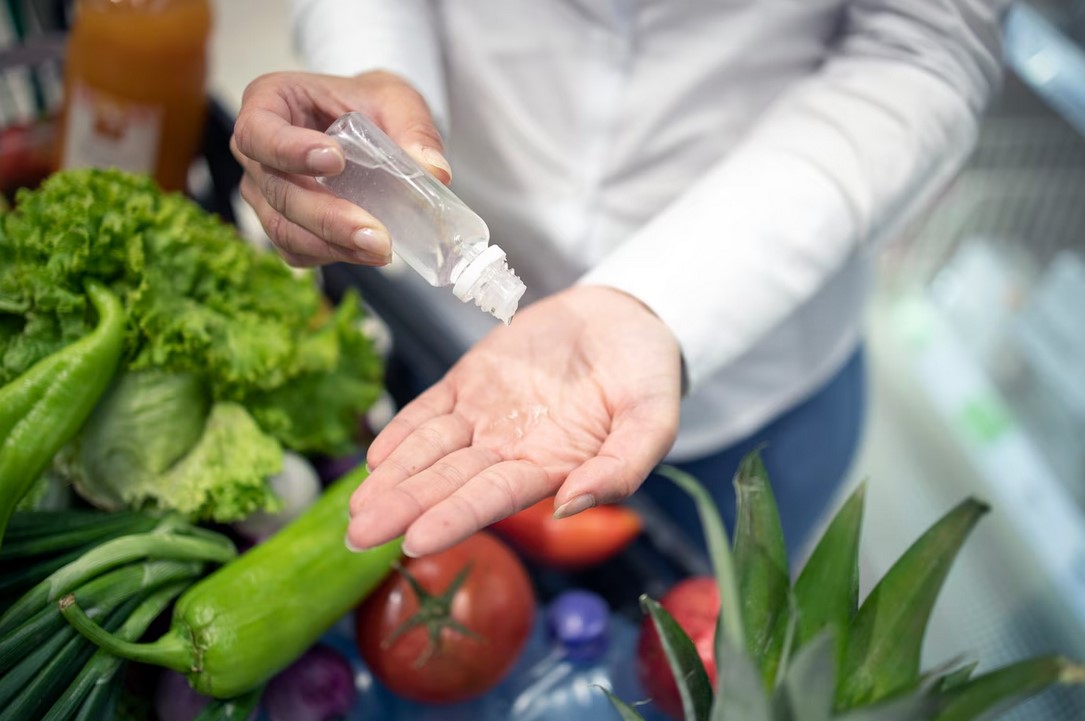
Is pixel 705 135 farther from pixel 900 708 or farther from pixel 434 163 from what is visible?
pixel 900 708

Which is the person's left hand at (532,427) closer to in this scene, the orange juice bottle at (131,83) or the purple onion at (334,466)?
the purple onion at (334,466)

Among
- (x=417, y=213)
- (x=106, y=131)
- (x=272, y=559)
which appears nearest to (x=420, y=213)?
(x=417, y=213)

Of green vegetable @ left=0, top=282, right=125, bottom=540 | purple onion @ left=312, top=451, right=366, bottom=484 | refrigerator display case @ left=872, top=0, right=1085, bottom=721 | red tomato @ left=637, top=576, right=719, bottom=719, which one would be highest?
green vegetable @ left=0, top=282, right=125, bottom=540

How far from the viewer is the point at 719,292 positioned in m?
0.71

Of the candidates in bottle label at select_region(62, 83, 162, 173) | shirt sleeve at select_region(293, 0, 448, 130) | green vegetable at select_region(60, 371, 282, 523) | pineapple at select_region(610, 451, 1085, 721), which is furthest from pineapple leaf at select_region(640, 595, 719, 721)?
bottle label at select_region(62, 83, 162, 173)

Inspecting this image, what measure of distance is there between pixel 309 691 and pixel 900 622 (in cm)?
45

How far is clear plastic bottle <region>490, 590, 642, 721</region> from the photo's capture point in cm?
73

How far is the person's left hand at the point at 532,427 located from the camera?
1.62ft

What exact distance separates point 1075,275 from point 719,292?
903mm

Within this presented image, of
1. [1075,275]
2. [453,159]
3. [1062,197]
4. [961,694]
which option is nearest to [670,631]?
[961,694]

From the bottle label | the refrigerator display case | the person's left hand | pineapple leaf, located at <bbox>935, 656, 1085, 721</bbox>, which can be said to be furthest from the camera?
the refrigerator display case

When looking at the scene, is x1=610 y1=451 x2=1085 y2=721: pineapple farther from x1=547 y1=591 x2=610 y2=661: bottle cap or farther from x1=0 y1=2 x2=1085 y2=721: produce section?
x1=547 y1=591 x2=610 y2=661: bottle cap

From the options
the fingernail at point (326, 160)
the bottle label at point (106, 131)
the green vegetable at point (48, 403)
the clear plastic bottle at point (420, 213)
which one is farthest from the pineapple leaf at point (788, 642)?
the bottle label at point (106, 131)

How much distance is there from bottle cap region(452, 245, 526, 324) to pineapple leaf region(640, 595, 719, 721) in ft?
0.67
